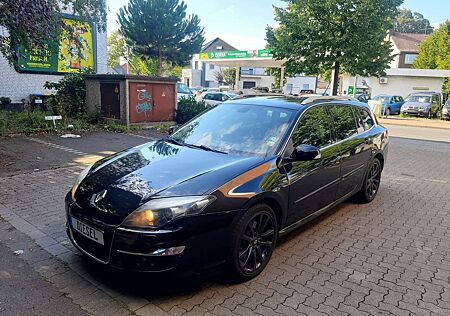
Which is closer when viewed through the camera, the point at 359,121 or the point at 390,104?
the point at 359,121

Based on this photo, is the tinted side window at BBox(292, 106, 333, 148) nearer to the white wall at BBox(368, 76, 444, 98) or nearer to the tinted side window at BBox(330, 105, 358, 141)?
the tinted side window at BBox(330, 105, 358, 141)

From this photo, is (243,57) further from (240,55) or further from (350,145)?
(350,145)

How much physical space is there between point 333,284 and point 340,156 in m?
1.79

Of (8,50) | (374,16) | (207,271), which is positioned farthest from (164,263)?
(374,16)

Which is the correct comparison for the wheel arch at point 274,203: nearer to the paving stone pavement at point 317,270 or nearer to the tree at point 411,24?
the paving stone pavement at point 317,270

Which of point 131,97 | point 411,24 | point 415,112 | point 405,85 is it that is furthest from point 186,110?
point 411,24

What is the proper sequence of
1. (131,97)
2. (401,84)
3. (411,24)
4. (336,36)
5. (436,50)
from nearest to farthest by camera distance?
(131,97) < (336,36) < (401,84) < (436,50) < (411,24)

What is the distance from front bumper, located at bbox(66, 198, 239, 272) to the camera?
285 cm

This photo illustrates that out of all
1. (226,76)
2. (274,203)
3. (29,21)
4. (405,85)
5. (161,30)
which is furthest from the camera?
(226,76)

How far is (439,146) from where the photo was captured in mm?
13594

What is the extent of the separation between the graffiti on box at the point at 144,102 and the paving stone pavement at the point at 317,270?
26.6 feet

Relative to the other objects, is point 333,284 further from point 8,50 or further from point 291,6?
Answer: point 291,6

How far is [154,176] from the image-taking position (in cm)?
331

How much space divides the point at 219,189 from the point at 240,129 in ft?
4.20
